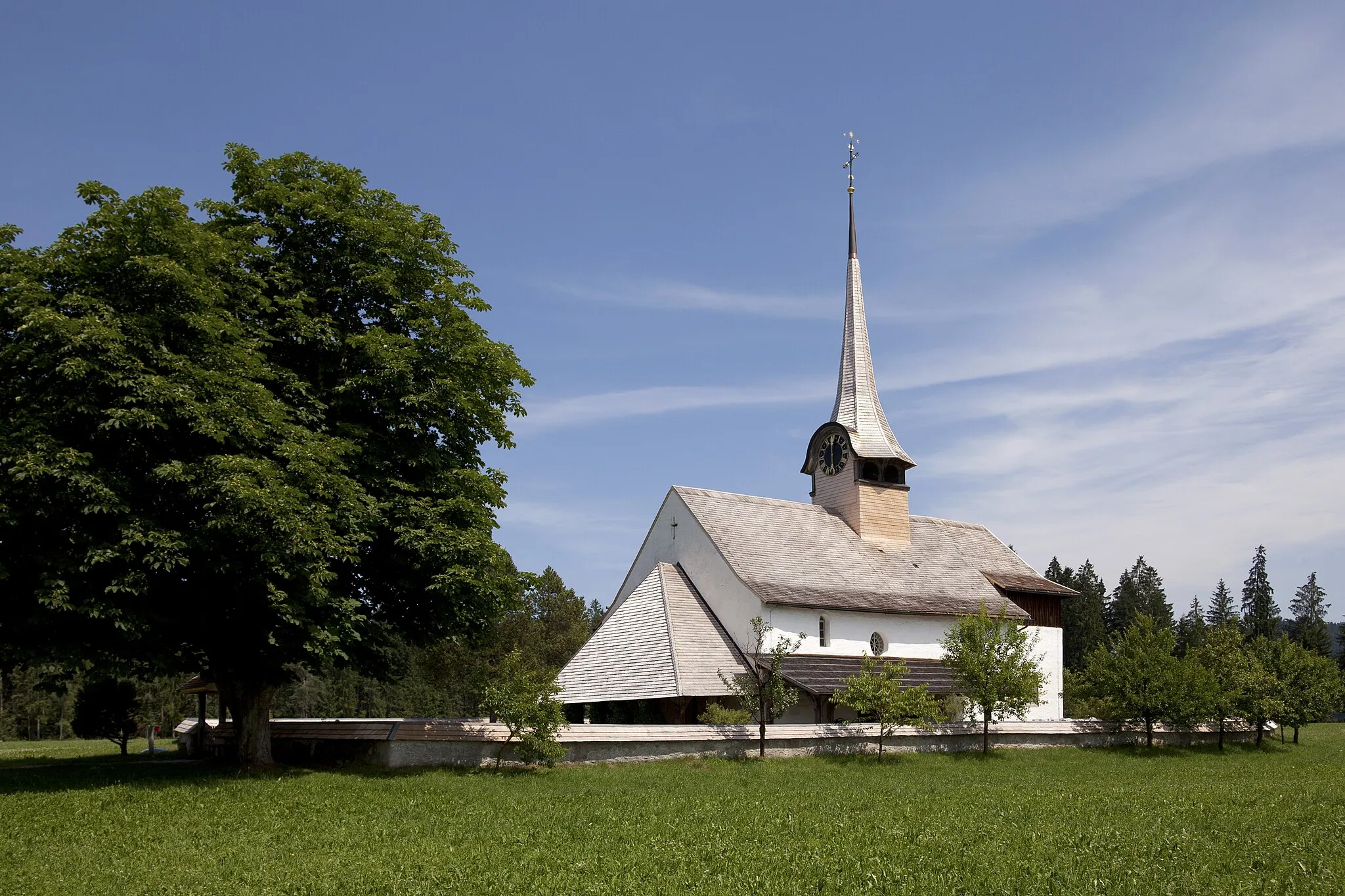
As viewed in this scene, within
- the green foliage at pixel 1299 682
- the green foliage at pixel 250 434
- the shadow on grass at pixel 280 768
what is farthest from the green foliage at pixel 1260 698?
the green foliage at pixel 250 434

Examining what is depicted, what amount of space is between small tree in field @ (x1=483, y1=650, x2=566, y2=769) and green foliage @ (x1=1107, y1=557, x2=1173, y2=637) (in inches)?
3573

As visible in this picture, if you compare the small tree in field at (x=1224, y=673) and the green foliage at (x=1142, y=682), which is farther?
the small tree in field at (x=1224, y=673)

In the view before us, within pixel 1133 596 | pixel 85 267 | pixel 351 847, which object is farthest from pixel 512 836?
pixel 1133 596

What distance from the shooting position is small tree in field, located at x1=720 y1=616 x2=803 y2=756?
30.4 m

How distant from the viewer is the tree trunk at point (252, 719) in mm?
24859

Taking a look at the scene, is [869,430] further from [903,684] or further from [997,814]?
[997,814]

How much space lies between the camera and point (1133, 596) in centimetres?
11019

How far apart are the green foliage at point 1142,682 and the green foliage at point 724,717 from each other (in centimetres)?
1571

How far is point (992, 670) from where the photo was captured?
33750mm

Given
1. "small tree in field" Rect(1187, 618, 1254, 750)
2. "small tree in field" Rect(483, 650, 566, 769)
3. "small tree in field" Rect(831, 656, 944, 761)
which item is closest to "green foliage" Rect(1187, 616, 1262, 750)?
"small tree in field" Rect(1187, 618, 1254, 750)

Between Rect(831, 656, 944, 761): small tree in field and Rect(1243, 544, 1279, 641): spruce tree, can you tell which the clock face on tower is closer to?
Rect(831, 656, 944, 761): small tree in field

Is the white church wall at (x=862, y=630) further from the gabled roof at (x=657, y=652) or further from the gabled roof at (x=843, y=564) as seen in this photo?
the gabled roof at (x=657, y=652)

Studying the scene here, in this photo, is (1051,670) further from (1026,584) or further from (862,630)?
(862,630)

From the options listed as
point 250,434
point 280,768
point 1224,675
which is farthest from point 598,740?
point 1224,675
